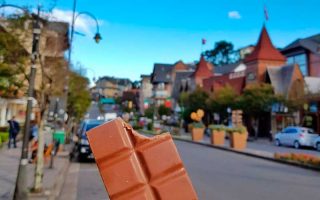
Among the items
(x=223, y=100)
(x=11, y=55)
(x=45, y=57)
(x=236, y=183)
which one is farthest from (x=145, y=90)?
(x=236, y=183)

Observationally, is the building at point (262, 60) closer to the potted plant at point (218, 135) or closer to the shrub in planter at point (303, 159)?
the potted plant at point (218, 135)

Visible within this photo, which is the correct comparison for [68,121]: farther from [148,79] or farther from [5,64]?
[148,79]

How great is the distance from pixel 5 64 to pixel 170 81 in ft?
289

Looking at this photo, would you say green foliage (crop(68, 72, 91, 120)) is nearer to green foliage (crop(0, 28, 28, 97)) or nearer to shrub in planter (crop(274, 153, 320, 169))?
green foliage (crop(0, 28, 28, 97))

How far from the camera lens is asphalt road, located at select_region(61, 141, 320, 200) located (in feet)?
33.4

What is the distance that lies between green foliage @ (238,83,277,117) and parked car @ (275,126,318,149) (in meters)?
9.19

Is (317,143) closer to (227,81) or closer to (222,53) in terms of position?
(227,81)

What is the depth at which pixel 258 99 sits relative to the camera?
4406cm

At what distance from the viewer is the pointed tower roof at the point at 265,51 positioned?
52375 millimetres

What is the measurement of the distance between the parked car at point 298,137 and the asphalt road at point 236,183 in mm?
15556

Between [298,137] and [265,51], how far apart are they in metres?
23.4

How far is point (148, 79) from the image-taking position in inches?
4751

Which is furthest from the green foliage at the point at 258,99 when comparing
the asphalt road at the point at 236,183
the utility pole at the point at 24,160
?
the utility pole at the point at 24,160

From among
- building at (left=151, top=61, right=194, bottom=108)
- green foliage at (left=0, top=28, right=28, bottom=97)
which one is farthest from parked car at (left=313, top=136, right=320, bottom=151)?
building at (left=151, top=61, right=194, bottom=108)
